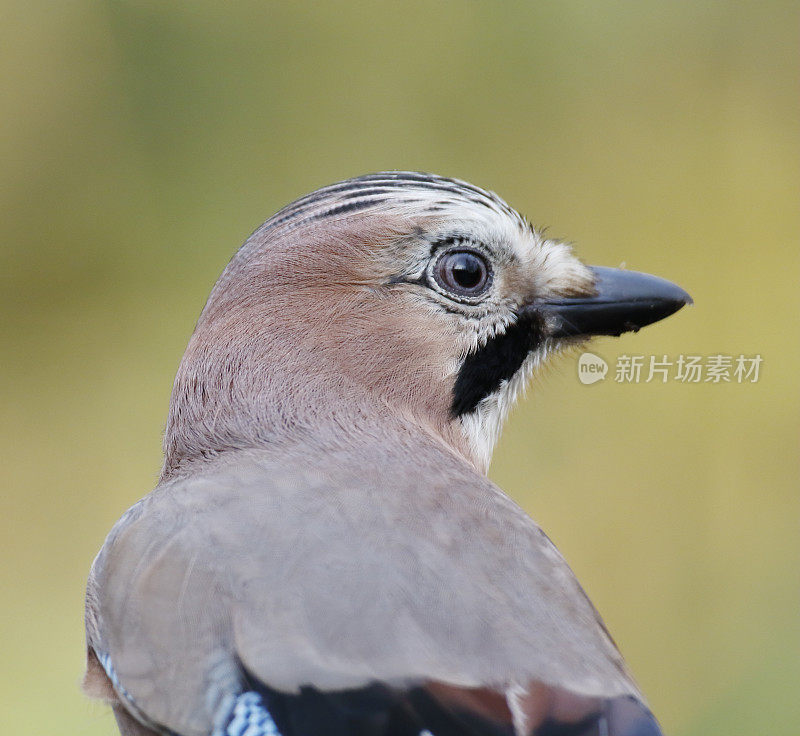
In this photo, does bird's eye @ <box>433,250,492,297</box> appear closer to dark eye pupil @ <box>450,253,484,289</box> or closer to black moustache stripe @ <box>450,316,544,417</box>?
dark eye pupil @ <box>450,253,484,289</box>

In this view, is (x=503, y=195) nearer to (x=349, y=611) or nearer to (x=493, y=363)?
(x=493, y=363)

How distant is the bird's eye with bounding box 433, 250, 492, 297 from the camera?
2.67m

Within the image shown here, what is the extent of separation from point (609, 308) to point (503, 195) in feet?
9.74

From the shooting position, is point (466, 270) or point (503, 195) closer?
point (466, 270)

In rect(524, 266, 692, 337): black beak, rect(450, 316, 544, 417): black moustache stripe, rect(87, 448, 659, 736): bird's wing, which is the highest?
rect(524, 266, 692, 337): black beak

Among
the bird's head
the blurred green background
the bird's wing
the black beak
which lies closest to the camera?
the bird's wing

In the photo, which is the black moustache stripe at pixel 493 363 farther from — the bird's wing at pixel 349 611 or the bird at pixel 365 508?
the bird's wing at pixel 349 611

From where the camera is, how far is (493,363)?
2764 millimetres

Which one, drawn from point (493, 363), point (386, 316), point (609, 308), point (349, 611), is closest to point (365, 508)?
point (349, 611)

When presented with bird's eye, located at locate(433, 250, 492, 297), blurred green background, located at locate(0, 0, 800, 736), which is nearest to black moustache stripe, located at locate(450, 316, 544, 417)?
bird's eye, located at locate(433, 250, 492, 297)

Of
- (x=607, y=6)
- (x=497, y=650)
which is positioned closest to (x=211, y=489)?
(x=497, y=650)

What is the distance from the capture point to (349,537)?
2.04 meters

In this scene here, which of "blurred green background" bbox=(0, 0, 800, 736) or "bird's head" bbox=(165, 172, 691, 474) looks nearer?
"bird's head" bbox=(165, 172, 691, 474)

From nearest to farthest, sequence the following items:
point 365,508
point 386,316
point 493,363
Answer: point 365,508, point 386,316, point 493,363
